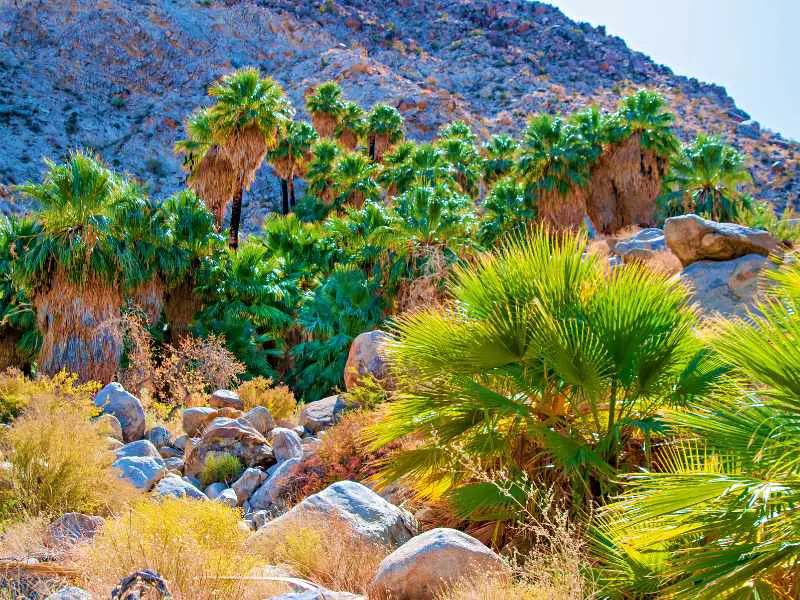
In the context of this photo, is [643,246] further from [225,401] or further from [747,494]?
[747,494]

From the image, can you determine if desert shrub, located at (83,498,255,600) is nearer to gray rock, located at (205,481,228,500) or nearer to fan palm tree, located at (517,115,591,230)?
gray rock, located at (205,481,228,500)

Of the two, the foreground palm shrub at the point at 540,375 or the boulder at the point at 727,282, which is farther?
the boulder at the point at 727,282

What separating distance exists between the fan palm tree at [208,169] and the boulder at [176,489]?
18725mm

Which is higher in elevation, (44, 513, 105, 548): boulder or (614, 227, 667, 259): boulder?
(614, 227, 667, 259): boulder

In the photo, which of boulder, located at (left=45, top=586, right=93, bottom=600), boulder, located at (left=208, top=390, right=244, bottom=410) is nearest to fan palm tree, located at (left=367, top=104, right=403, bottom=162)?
boulder, located at (left=208, top=390, right=244, bottom=410)

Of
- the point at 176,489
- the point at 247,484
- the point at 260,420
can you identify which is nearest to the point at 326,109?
the point at 260,420

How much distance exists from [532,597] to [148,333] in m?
17.3

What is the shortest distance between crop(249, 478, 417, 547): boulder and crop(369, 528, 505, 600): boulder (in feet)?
3.26

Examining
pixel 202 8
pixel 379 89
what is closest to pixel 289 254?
pixel 379 89

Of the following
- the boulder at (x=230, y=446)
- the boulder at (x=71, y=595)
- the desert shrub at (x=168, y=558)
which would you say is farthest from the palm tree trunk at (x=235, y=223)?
the boulder at (x=71, y=595)

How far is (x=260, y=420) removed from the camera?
1199cm

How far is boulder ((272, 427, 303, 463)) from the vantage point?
1060cm

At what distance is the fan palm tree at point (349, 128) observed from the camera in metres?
41.2

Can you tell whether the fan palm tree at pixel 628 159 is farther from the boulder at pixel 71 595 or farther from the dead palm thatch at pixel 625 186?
the boulder at pixel 71 595
